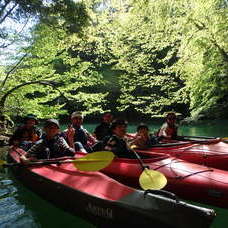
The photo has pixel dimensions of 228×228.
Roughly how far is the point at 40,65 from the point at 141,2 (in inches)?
172

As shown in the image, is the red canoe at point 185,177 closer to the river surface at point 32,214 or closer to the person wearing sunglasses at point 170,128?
the river surface at point 32,214

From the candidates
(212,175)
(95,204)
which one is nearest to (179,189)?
(212,175)

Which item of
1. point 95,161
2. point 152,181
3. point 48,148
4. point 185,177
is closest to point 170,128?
point 185,177

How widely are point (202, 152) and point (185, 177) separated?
66.6 inches

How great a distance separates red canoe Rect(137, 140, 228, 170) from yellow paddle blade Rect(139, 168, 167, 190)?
68.8 inches

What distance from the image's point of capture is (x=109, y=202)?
3422 millimetres

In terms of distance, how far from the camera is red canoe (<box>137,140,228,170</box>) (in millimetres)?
5898

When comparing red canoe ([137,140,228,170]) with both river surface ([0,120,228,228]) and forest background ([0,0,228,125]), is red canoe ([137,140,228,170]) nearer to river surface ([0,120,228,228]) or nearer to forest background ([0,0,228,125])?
river surface ([0,120,228,228])

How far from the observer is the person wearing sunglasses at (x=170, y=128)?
749cm

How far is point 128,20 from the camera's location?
13930 millimetres

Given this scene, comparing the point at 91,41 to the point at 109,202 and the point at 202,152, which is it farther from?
the point at 109,202

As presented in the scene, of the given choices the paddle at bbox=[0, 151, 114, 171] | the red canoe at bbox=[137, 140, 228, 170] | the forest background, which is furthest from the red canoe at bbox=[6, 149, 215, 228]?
the forest background

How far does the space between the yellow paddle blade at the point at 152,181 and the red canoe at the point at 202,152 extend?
175 cm

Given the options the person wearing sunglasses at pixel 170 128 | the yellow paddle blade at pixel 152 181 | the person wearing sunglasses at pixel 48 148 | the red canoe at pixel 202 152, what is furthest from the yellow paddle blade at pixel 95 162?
the person wearing sunglasses at pixel 170 128
